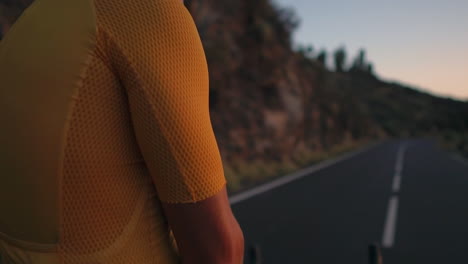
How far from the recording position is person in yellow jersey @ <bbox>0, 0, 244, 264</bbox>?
0.77m

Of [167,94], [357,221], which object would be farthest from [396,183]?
[167,94]

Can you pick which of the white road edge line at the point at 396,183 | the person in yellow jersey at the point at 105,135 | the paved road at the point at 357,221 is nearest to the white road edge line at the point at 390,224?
the paved road at the point at 357,221

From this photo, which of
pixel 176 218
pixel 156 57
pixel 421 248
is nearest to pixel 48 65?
pixel 156 57

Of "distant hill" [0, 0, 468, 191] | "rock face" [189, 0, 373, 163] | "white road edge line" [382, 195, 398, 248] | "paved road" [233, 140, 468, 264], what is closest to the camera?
"paved road" [233, 140, 468, 264]

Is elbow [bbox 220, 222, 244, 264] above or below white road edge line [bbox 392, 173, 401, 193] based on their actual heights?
above

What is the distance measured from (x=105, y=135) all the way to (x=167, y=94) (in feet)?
0.46

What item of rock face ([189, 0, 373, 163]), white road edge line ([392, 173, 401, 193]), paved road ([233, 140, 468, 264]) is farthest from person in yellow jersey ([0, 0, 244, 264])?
rock face ([189, 0, 373, 163])

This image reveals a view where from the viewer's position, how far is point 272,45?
22.0 m

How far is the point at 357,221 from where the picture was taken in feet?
24.5

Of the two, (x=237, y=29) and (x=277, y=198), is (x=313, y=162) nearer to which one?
(x=237, y=29)

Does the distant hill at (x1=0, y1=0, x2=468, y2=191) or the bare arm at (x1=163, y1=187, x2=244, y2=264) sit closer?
the bare arm at (x1=163, y1=187, x2=244, y2=264)

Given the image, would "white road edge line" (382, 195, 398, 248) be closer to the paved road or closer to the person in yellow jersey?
the paved road

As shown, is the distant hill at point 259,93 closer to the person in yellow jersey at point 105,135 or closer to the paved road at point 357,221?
the paved road at point 357,221

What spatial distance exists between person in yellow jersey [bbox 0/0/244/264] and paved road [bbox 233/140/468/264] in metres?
4.53
